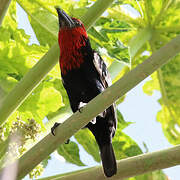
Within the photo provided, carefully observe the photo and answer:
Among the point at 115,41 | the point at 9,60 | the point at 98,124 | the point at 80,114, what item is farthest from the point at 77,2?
the point at 80,114

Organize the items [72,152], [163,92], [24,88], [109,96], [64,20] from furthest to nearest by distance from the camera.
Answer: [163,92] → [72,152] → [64,20] → [24,88] → [109,96]

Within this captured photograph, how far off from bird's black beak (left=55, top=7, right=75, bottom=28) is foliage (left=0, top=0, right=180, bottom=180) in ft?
0.32

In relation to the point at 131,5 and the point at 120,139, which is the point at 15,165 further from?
the point at 131,5

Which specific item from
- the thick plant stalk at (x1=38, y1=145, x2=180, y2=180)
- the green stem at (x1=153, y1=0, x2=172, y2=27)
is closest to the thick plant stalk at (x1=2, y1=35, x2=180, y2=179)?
the thick plant stalk at (x1=38, y1=145, x2=180, y2=180)

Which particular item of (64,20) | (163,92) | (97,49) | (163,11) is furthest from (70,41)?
(163,92)

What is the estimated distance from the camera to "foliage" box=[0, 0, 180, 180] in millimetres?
2553

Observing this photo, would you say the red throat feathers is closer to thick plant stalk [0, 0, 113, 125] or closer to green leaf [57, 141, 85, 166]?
thick plant stalk [0, 0, 113, 125]

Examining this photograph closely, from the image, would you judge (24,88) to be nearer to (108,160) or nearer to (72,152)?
(108,160)

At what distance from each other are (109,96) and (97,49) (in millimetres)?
1423

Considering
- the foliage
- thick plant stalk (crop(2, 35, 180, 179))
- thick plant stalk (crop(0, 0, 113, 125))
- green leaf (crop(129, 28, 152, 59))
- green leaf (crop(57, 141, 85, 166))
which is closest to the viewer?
thick plant stalk (crop(2, 35, 180, 179))

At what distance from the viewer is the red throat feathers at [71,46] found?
107 inches

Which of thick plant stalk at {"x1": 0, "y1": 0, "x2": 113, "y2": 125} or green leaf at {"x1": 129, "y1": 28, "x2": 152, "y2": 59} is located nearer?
thick plant stalk at {"x1": 0, "y1": 0, "x2": 113, "y2": 125}

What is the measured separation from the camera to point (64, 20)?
8.85 ft

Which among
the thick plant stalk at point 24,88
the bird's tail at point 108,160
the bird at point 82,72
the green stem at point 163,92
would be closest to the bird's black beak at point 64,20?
the bird at point 82,72
